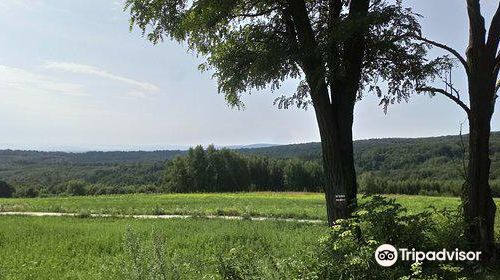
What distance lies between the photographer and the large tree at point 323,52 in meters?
6.87

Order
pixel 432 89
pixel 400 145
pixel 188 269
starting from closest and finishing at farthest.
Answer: pixel 188 269, pixel 432 89, pixel 400 145

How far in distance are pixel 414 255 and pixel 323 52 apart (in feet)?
11.2

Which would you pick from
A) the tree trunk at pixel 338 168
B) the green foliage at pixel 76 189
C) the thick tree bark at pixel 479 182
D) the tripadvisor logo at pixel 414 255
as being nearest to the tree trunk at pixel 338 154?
the tree trunk at pixel 338 168

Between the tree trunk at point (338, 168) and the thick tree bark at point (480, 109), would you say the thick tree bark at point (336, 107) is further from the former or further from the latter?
the thick tree bark at point (480, 109)

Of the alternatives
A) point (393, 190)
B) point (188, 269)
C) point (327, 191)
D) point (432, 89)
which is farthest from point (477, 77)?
point (393, 190)

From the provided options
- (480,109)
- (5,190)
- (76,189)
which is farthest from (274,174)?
(480,109)

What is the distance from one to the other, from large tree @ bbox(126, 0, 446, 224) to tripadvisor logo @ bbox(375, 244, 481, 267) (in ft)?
5.89

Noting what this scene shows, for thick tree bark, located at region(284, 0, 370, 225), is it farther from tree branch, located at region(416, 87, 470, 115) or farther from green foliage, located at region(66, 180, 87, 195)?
green foliage, located at region(66, 180, 87, 195)

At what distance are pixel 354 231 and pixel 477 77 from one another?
3446mm

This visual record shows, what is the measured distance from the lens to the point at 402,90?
314 inches

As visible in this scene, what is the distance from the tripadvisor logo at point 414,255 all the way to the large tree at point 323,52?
1794mm

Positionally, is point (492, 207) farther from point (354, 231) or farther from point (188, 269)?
point (188, 269)

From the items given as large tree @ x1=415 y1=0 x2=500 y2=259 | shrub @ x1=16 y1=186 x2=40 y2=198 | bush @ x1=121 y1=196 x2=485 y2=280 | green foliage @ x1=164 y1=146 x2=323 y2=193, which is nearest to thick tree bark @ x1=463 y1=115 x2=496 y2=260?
large tree @ x1=415 y1=0 x2=500 y2=259

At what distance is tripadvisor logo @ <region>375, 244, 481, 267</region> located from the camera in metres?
4.38
